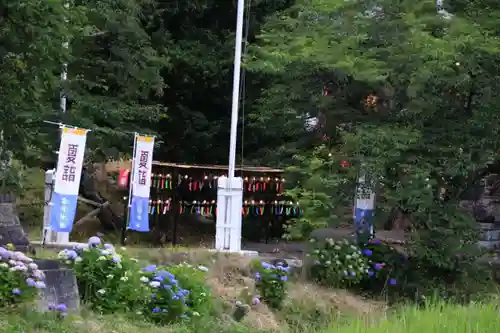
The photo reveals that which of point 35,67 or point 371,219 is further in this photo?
point 371,219

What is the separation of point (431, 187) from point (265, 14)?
7.60m

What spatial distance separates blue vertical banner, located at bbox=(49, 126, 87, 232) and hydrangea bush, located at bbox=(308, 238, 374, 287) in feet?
13.4

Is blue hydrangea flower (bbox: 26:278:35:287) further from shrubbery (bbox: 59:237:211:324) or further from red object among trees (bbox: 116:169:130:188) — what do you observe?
red object among trees (bbox: 116:169:130:188)

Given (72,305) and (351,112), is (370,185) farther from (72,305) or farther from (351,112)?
(72,305)

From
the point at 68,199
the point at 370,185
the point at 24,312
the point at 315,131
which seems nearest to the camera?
the point at 24,312

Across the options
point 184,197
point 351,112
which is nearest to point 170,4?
point 184,197

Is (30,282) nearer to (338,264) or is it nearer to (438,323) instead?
(438,323)

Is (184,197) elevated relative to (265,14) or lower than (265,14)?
lower

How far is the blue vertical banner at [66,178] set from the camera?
11.3 metres

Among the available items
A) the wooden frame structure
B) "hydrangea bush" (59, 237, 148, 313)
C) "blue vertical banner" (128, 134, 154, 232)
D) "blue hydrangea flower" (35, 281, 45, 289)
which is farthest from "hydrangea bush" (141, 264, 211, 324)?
the wooden frame structure

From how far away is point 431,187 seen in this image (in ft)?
38.7

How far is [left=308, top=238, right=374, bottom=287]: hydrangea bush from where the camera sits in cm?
1191

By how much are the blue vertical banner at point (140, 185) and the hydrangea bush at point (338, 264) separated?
2.97 meters

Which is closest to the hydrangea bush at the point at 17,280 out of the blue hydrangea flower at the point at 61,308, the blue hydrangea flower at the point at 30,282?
the blue hydrangea flower at the point at 30,282
